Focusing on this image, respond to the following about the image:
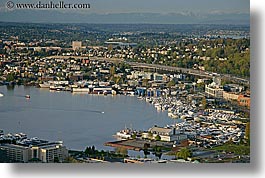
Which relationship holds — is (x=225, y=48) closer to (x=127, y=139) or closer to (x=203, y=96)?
(x=203, y=96)

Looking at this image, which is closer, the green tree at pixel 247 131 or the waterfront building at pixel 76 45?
the green tree at pixel 247 131

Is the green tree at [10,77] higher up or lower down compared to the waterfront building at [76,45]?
lower down

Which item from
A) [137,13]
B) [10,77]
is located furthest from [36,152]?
[137,13]

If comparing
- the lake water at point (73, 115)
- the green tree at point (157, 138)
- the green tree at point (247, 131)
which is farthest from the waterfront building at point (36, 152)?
the green tree at point (247, 131)

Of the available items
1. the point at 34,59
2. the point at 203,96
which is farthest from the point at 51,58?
the point at 203,96

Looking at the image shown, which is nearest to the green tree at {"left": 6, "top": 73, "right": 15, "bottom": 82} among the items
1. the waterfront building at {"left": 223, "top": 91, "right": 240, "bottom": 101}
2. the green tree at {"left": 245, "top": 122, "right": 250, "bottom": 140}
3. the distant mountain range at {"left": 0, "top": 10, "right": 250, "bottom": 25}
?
the distant mountain range at {"left": 0, "top": 10, "right": 250, "bottom": 25}

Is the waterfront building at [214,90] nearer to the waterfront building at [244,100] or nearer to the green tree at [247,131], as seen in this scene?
the waterfront building at [244,100]

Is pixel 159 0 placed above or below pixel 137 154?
above

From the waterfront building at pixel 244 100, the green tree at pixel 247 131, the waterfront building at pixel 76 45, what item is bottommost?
the green tree at pixel 247 131
